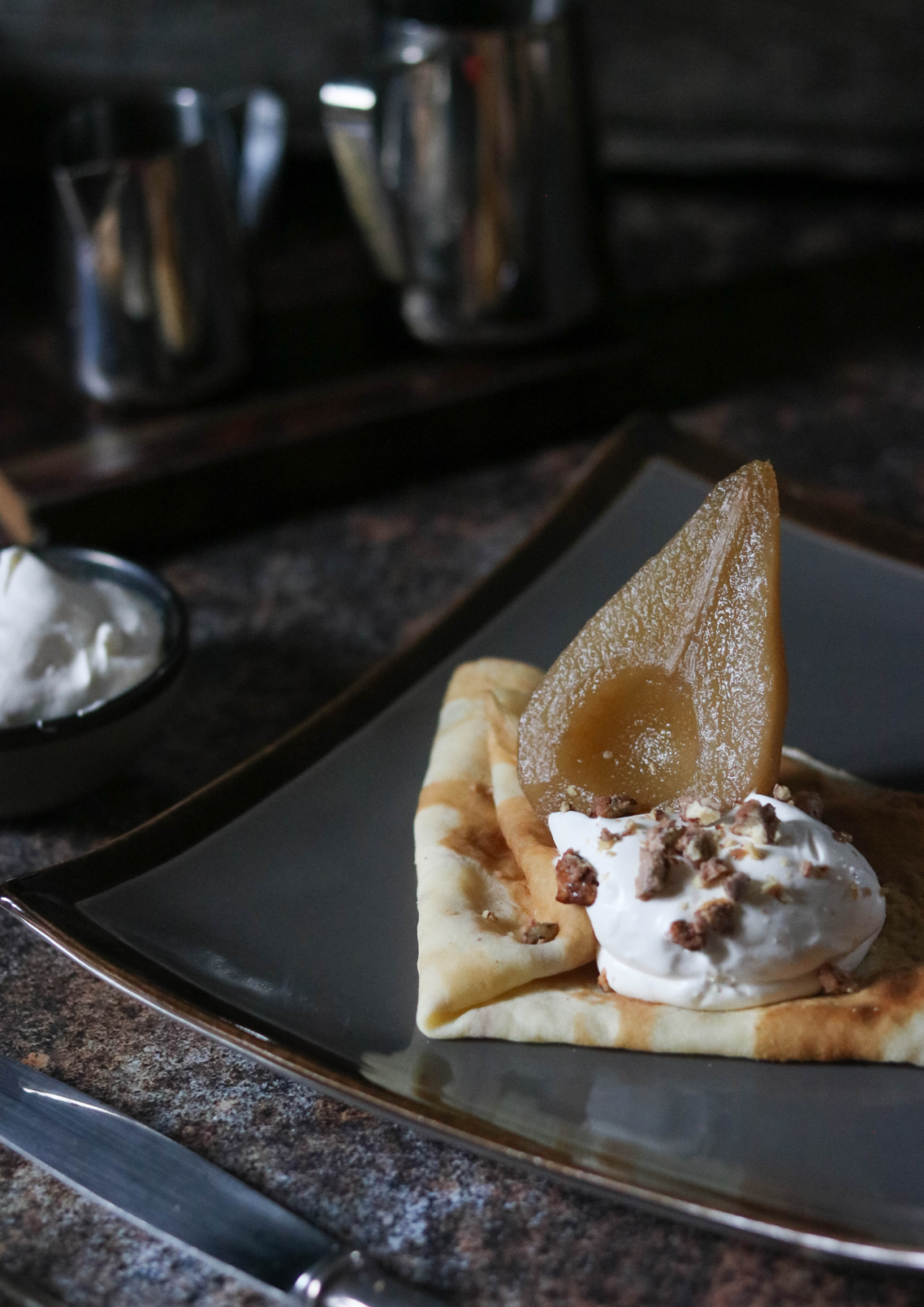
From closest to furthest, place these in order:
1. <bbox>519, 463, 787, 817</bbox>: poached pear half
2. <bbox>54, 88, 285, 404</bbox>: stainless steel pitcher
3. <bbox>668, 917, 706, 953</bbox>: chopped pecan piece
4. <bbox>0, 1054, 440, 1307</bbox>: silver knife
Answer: <bbox>0, 1054, 440, 1307</bbox>: silver knife → <bbox>668, 917, 706, 953</bbox>: chopped pecan piece → <bbox>519, 463, 787, 817</bbox>: poached pear half → <bbox>54, 88, 285, 404</bbox>: stainless steel pitcher

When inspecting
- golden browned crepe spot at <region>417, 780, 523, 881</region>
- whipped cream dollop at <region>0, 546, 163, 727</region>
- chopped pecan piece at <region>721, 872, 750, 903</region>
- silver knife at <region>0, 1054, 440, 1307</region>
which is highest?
whipped cream dollop at <region>0, 546, 163, 727</region>

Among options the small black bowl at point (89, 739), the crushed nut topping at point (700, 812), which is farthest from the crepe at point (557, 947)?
the small black bowl at point (89, 739)

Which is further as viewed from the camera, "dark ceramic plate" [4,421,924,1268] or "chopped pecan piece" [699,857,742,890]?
"chopped pecan piece" [699,857,742,890]

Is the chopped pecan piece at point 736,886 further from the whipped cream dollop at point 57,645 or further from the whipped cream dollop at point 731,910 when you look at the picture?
the whipped cream dollop at point 57,645

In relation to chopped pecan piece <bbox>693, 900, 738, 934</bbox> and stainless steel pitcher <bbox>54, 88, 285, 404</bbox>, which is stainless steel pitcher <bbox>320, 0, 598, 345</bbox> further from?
chopped pecan piece <bbox>693, 900, 738, 934</bbox>

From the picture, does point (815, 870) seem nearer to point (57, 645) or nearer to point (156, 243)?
point (57, 645)

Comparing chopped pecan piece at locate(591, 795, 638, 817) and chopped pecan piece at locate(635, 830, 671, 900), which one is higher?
chopped pecan piece at locate(635, 830, 671, 900)

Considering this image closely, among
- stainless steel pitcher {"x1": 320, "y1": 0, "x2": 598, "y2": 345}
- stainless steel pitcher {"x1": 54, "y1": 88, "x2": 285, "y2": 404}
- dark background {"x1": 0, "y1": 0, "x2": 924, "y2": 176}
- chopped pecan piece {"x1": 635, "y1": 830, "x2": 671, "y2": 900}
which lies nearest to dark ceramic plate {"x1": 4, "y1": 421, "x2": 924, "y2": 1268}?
chopped pecan piece {"x1": 635, "y1": 830, "x2": 671, "y2": 900}

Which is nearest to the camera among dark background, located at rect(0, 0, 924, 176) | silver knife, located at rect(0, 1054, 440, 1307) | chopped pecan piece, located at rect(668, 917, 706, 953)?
silver knife, located at rect(0, 1054, 440, 1307)
